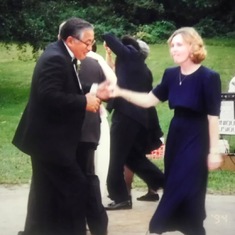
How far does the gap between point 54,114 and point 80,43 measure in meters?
0.57

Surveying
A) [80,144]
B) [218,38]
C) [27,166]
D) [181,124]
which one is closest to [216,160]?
[181,124]

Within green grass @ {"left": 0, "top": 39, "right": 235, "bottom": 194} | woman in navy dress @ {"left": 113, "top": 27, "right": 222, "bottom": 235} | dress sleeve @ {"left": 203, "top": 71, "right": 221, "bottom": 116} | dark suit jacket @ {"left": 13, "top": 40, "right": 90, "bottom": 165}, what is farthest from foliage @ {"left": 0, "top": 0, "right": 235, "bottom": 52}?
dark suit jacket @ {"left": 13, "top": 40, "right": 90, "bottom": 165}

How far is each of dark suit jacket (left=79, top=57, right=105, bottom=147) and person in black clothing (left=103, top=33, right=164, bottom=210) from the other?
88cm

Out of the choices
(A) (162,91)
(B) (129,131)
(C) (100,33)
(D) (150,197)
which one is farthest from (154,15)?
(A) (162,91)

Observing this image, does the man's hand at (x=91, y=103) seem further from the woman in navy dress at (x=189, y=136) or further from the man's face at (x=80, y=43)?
the woman in navy dress at (x=189, y=136)

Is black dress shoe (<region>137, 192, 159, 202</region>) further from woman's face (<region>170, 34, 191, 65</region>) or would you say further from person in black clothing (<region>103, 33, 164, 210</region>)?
woman's face (<region>170, 34, 191, 65</region>)

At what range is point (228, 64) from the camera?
26.0m

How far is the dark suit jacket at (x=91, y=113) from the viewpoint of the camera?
6.79 m

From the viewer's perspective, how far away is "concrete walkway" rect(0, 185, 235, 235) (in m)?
7.52

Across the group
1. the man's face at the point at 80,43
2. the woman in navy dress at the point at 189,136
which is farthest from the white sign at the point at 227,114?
the man's face at the point at 80,43

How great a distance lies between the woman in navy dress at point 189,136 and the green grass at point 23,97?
2.81 m

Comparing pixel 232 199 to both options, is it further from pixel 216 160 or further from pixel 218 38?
pixel 218 38

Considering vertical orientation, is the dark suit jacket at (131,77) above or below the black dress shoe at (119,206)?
above

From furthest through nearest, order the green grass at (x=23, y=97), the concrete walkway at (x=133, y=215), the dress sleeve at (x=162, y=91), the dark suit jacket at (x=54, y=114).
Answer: the green grass at (x=23, y=97) < the concrete walkway at (x=133, y=215) < the dress sleeve at (x=162, y=91) < the dark suit jacket at (x=54, y=114)
